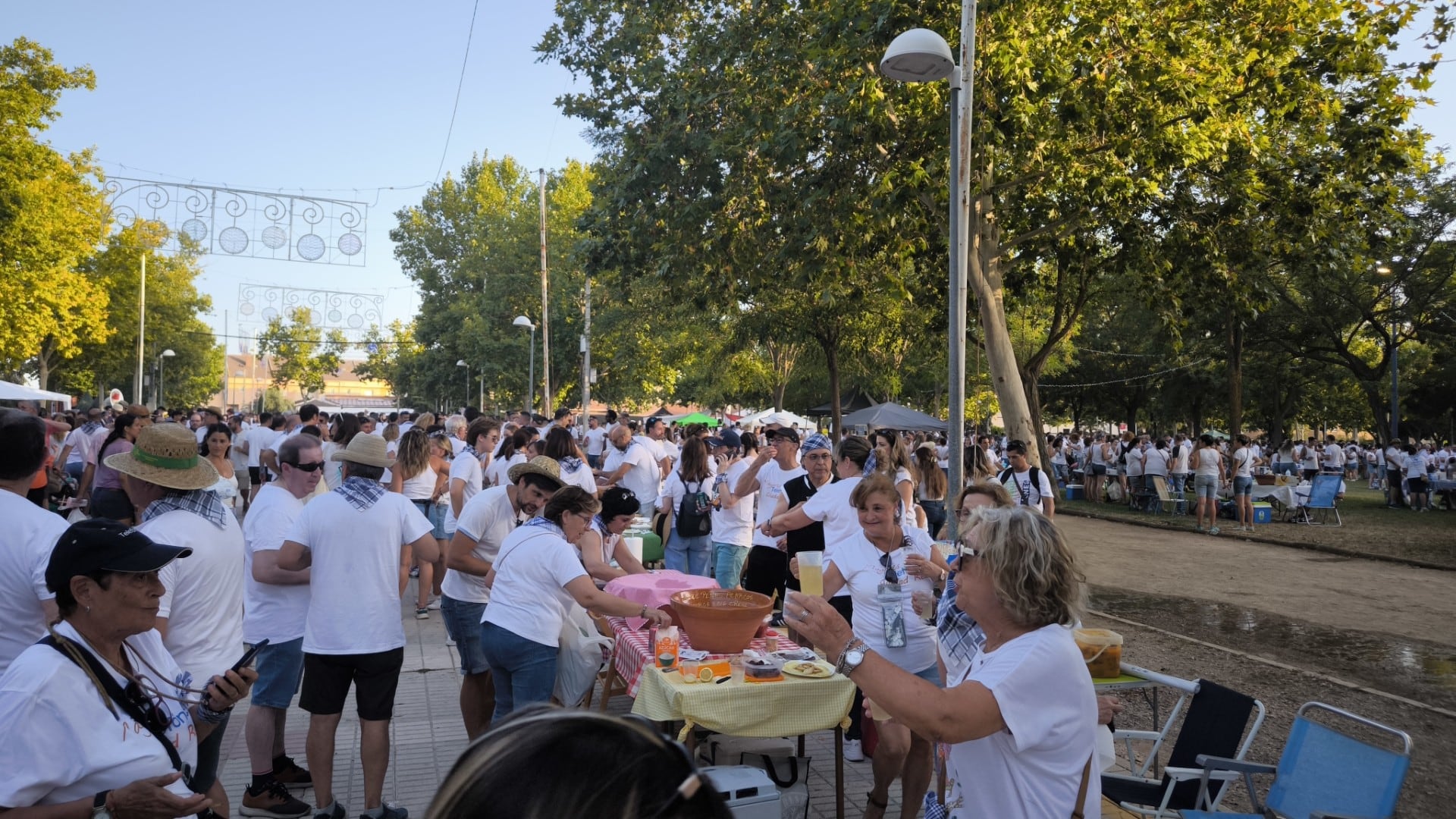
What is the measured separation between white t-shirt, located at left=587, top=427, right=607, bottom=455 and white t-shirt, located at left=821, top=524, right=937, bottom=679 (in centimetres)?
1319

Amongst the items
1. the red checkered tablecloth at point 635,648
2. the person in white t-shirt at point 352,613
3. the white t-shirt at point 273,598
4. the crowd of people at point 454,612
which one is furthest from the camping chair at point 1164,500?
the white t-shirt at point 273,598

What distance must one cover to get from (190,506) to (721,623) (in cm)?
239

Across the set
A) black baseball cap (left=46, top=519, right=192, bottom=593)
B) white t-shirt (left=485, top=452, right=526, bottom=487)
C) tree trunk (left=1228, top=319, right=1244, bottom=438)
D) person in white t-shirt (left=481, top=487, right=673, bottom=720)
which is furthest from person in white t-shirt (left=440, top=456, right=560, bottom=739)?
tree trunk (left=1228, top=319, right=1244, bottom=438)

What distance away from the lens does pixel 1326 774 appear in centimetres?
396

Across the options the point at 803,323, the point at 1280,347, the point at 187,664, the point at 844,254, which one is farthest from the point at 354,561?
the point at 1280,347

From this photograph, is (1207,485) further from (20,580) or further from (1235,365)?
(20,580)

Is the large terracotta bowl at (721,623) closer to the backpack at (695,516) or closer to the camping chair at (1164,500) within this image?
the backpack at (695,516)

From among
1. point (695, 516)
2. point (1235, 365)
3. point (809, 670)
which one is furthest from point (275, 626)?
point (1235, 365)

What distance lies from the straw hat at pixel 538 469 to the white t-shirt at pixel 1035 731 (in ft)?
9.72

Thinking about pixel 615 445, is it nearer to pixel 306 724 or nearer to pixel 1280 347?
pixel 306 724

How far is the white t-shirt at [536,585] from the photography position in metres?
4.41

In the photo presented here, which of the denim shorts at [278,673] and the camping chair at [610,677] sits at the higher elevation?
the denim shorts at [278,673]

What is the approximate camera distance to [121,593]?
2.39 metres

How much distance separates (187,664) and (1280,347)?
3767 cm
